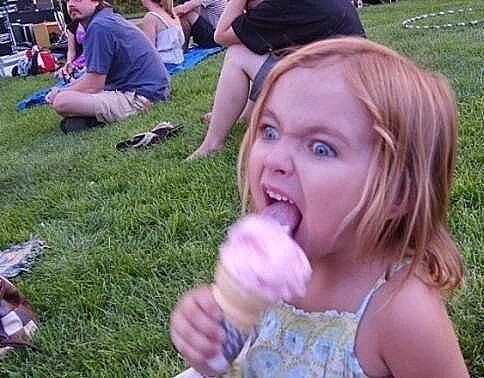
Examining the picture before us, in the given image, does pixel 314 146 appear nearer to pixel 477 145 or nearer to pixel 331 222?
pixel 331 222

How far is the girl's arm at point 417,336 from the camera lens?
53.7 inches

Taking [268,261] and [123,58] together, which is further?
[123,58]

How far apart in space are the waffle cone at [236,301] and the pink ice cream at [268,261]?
0.01 m

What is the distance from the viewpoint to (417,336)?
1362mm

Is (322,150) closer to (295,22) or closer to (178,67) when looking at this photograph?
(295,22)

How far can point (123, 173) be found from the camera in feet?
13.6

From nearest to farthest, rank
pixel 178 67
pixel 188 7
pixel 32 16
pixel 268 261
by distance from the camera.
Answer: pixel 268 261, pixel 178 67, pixel 188 7, pixel 32 16

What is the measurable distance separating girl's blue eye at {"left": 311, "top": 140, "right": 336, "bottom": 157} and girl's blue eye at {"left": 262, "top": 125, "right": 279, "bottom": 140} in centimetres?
9

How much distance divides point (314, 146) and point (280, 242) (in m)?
0.20


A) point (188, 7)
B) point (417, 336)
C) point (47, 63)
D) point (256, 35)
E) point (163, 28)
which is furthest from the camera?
point (47, 63)

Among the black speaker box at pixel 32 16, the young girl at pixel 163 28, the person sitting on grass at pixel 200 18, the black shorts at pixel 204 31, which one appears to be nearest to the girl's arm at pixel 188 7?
the person sitting on grass at pixel 200 18

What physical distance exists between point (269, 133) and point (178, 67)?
7.20 meters

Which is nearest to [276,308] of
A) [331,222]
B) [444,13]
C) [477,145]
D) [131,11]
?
[331,222]

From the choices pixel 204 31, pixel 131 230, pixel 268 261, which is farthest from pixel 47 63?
pixel 268 261
